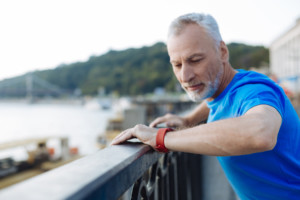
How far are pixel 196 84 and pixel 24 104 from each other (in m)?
108

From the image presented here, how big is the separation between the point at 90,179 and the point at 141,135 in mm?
582

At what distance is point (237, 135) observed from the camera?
0.99m

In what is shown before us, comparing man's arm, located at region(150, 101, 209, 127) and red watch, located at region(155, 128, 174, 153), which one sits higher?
red watch, located at region(155, 128, 174, 153)

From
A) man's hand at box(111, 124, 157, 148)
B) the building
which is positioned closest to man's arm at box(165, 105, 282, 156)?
man's hand at box(111, 124, 157, 148)

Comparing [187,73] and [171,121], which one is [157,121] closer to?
[171,121]

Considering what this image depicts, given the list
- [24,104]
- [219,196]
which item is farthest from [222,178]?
[24,104]

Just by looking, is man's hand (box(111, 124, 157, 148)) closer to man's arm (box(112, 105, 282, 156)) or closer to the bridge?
man's arm (box(112, 105, 282, 156))

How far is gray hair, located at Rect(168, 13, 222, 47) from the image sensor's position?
141 cm

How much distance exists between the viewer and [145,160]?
3.53 feet

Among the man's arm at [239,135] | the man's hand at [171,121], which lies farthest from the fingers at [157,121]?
the man's arm at [239,135]

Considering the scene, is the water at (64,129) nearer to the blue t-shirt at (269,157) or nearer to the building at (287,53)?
the blue t-shirt at (269,157)

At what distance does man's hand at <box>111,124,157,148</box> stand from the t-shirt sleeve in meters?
0.42

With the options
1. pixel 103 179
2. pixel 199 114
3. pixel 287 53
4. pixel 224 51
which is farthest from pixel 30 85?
pixel 103 179

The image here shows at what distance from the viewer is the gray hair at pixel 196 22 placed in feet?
4.62
